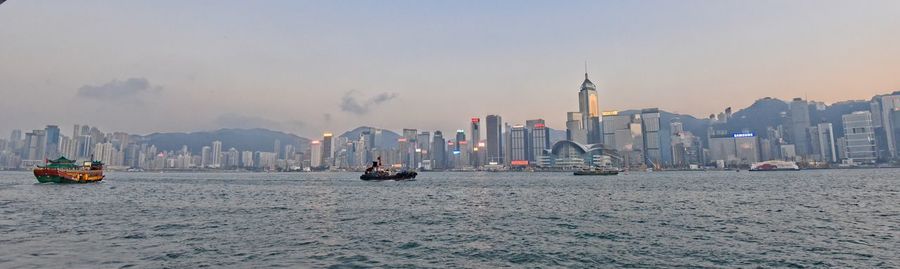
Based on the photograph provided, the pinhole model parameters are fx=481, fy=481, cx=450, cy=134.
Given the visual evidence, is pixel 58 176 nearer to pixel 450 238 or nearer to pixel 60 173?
pixel 60 173

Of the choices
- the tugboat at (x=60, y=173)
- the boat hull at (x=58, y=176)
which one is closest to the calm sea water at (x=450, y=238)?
the boat hull at (x=58, y=176)

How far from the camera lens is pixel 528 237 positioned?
111 ft

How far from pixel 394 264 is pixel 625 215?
1212 inches

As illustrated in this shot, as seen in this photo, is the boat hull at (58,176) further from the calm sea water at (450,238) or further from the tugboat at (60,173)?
the calm sea water at (450,238)

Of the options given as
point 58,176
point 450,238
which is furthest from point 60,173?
point 450,238

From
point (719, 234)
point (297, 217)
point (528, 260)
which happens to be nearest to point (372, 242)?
point (528, 260)

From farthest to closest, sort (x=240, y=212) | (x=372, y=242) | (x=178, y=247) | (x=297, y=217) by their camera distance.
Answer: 1. (x=240, y=212)
2. (x=297, y=217)
3. (x=372, y=242)
4. (x=178, y=247)

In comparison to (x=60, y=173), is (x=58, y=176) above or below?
below

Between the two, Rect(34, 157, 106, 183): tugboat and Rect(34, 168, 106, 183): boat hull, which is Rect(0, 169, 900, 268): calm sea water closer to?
Rect(34, 168, 106, 183): boat hull

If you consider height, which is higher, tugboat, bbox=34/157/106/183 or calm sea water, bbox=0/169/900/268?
tugboat, bbox=34/157/106/183

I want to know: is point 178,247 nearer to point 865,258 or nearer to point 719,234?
point 719,234

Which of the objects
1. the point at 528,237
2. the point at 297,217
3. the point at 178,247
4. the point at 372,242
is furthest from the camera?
the point at 297,217

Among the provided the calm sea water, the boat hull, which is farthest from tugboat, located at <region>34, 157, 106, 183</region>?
the calm sea water

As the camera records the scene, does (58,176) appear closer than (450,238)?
No
